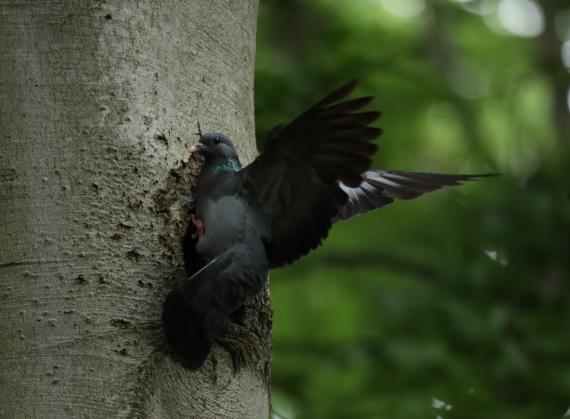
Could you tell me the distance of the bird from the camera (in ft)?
7.79

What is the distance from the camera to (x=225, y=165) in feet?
8.60

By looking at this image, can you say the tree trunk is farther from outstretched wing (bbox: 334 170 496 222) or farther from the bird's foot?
outstretched wing (bbox: 334 170 496 222)

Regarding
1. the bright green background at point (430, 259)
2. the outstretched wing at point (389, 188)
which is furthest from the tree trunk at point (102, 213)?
the bright green background at point (430, 259)

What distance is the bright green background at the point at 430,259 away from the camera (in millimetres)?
4801

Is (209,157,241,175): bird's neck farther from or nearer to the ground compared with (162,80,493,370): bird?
farther from the ground

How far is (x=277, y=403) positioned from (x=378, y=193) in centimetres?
288

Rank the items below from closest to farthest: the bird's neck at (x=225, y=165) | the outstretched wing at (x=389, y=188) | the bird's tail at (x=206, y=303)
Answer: the bird's tail at (x=206, y=303) < the bird's neck at (x=225, y=165) < the outstretched wing at (x=389, y=188)

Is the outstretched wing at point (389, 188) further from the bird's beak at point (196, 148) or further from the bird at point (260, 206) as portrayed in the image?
the bird's beak at point (196, 148)

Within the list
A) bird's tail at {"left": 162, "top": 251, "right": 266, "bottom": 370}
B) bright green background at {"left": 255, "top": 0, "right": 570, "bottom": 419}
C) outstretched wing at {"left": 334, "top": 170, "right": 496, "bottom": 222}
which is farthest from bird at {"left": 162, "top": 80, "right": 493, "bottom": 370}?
bright green background at {"left": 255, "top": 0, "right": 570, "bottom": 419}

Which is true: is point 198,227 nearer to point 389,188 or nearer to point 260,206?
point 260,206

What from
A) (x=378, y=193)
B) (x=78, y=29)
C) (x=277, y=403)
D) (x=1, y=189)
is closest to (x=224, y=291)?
(x=1, y=189)

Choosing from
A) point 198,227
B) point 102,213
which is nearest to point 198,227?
point 198,227

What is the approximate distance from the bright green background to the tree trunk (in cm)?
183

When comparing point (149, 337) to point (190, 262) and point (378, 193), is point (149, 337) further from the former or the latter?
point (378, 193)
